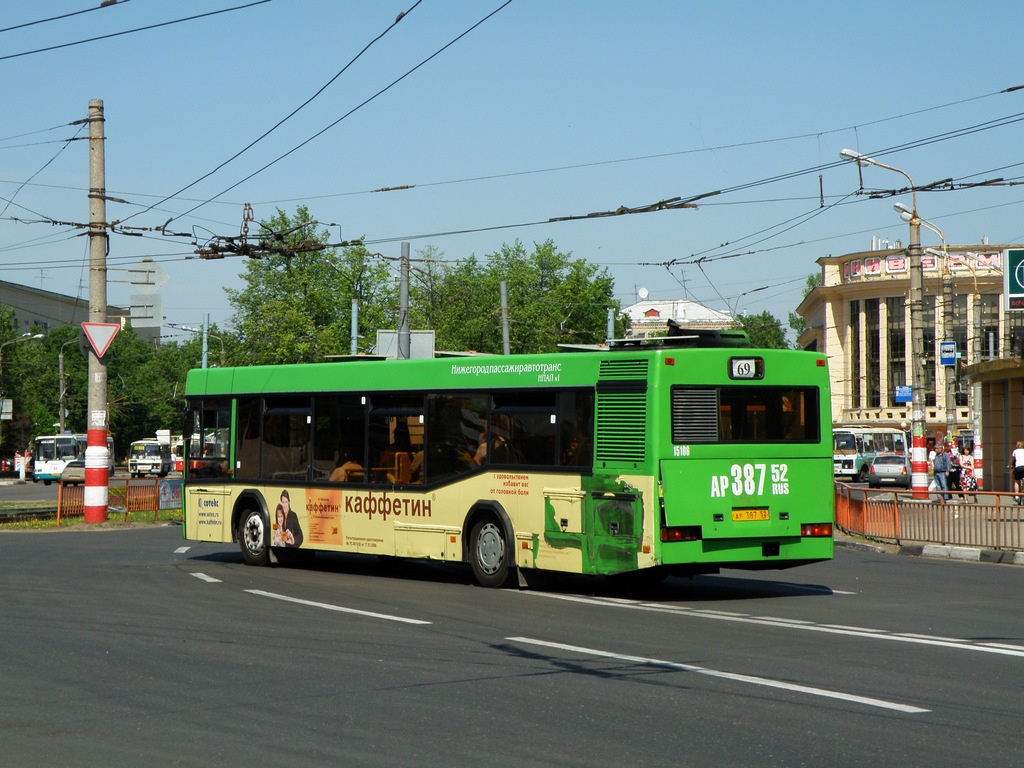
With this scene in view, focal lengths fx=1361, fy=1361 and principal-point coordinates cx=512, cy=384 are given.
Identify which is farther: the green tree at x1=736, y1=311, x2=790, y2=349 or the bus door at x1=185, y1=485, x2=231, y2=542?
the green tree at x1=736, y1=311, x2=790, y2=349

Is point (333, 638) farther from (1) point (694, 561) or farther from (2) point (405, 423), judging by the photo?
(2) point (405, 423)

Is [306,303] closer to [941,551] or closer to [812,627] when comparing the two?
[941,551]

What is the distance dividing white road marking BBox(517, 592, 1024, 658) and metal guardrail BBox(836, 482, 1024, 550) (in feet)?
30.8

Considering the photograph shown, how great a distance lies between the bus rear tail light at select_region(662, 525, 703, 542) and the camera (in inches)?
525

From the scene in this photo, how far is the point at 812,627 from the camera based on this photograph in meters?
11.2

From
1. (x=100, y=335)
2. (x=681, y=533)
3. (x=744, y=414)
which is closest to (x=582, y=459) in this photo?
(x=681, y=533)

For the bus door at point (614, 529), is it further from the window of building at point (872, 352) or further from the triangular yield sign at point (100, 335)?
the window of building at point (872, 352)

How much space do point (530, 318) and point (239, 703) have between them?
75503mm

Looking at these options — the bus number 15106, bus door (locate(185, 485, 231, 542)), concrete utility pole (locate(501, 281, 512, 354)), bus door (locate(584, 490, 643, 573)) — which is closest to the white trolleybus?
concrete utility pole (locate(501, 281, 512, 354))

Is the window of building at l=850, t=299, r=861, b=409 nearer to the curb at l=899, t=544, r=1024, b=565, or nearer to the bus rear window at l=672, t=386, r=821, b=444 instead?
the curb at l=899, t=544, r=1024, b=565

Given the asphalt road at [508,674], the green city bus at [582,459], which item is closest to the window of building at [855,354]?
the asphalt road at [508,674]

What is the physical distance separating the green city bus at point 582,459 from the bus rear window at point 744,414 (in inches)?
0.6

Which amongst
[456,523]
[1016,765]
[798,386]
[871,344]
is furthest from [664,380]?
[871,344]

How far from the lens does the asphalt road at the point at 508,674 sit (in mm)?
6559
